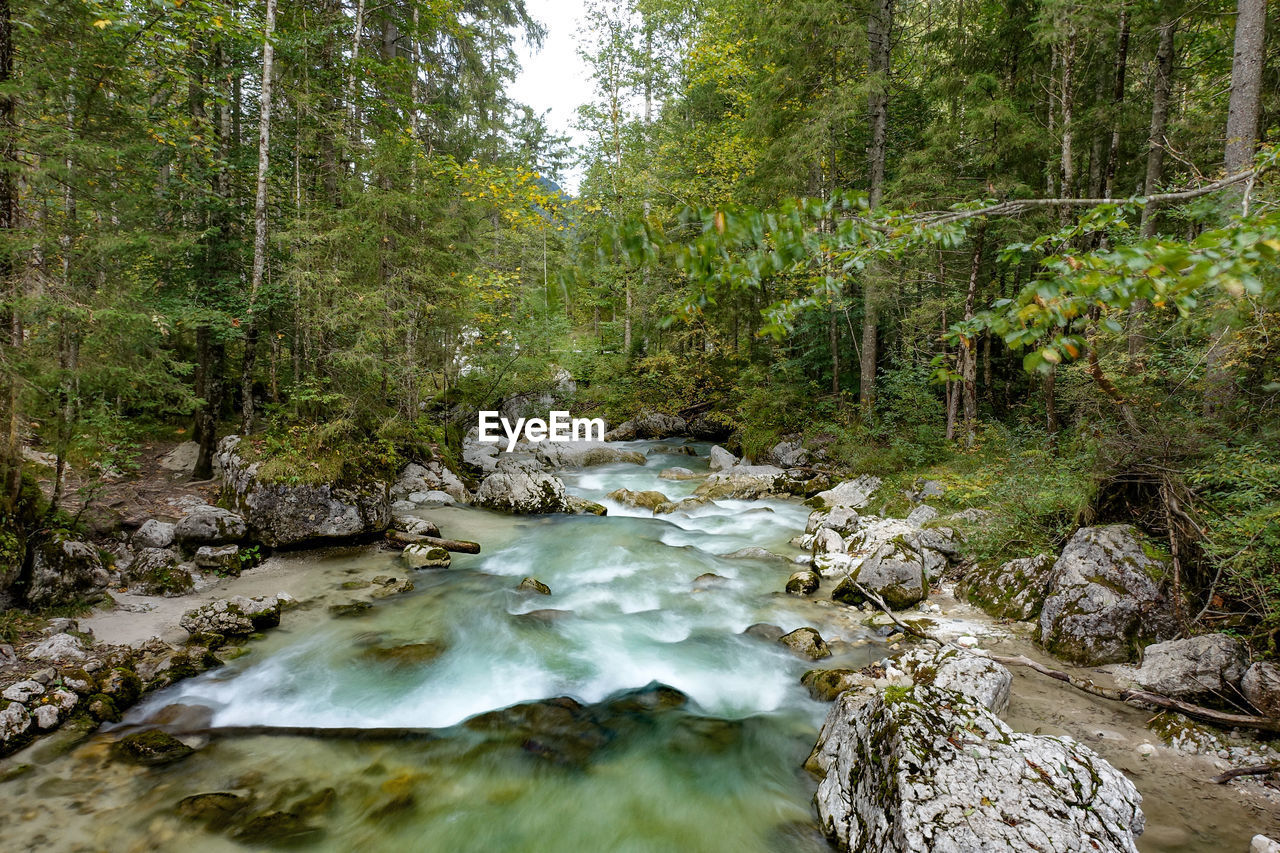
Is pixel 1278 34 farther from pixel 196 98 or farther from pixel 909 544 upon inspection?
pixel 196 98

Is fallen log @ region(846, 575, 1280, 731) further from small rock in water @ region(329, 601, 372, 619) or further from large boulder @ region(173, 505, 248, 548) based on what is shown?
large boulder @ region(173, 505, 248, 548)

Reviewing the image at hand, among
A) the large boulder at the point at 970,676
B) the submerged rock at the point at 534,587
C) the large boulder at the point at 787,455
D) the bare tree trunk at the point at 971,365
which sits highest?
the bare tree trunk at the point at 971,365

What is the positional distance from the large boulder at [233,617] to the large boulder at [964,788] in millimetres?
6195

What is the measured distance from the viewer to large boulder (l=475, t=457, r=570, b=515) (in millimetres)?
11859

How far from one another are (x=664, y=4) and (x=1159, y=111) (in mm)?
18549

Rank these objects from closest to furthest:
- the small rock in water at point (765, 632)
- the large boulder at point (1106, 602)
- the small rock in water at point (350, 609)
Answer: the large boulder at point (1106, 602), the small rock in water at point (765, 632), the small rock in water at point (350, 609)

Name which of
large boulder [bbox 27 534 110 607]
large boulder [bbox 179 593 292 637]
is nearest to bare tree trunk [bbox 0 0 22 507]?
large boulder [bbox 27 534 110 607]

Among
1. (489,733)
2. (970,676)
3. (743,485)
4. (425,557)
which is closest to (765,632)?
(970,676)

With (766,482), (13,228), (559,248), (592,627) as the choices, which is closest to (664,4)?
(559,248)

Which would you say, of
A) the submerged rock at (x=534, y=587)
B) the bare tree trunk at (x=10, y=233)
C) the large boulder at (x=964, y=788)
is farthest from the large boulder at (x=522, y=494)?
the large boulder at (x=964, y=788)

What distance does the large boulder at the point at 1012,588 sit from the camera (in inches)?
239

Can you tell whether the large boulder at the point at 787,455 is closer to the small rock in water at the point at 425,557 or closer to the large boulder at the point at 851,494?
the large boulder at the point at 851,494

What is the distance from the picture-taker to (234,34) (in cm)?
807

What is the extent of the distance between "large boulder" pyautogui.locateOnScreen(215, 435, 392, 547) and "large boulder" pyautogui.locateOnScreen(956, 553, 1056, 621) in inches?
350
